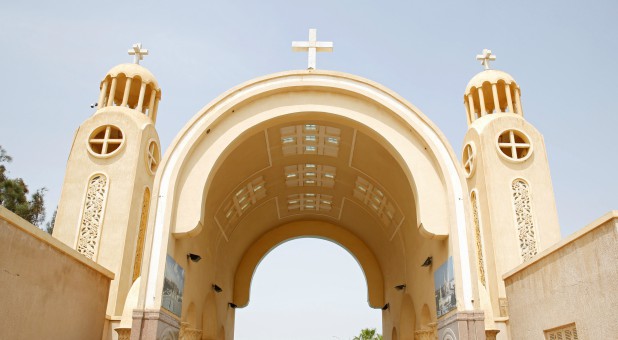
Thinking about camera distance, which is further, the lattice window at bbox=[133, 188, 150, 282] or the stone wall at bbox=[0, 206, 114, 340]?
the lattice window at bbox=[133, 188, 150, 282]

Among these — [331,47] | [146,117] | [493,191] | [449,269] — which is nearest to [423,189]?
[449,269]

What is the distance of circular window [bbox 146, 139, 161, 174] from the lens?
17.3m

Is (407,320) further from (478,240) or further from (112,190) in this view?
(112,190)

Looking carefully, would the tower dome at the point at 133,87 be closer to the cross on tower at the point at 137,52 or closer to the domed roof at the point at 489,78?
the cross on tower at the point at 137,52

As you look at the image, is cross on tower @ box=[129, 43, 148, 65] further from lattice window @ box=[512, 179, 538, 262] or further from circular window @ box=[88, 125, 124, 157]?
lattice window @ box=[512, 179, 538, 262]

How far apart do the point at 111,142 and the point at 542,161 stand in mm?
13667

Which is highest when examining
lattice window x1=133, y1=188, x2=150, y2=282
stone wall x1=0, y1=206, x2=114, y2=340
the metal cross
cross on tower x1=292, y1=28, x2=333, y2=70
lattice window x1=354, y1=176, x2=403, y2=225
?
cross on tower x1=292, y1=28, x2=333, y2=70

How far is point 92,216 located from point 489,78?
13953 millimetres

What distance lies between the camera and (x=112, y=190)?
52.3 feet

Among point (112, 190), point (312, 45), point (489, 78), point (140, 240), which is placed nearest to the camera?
point (312, 45)

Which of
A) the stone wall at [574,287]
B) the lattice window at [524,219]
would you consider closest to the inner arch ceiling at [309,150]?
the stone wall at [574,287]

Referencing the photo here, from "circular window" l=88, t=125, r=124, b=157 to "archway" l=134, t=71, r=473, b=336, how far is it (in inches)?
144

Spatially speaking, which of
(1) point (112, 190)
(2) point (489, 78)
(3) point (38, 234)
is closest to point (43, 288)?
(3) point (38, 234)

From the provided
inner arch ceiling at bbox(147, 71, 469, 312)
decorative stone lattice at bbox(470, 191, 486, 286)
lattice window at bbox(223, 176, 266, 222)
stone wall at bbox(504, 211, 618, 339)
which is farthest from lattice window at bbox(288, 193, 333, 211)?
stone wall at bbox(504, 211, 618, 339)
